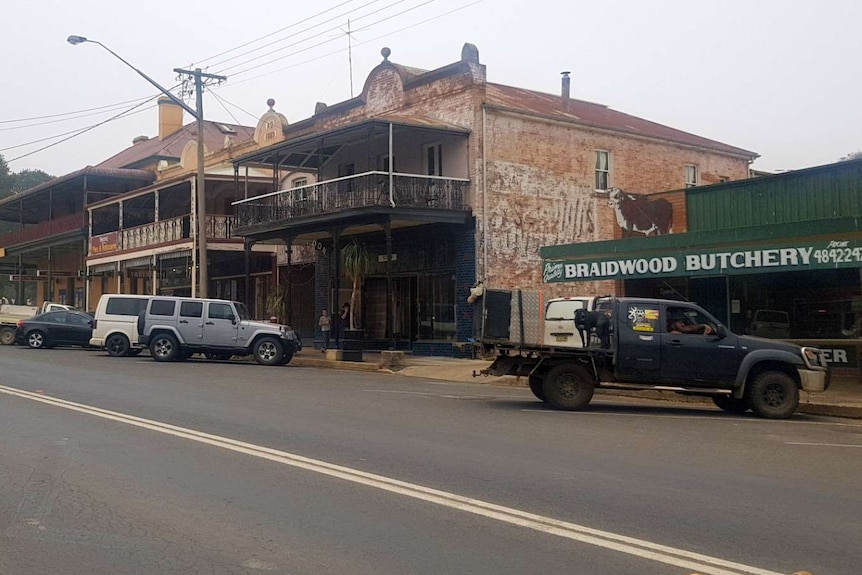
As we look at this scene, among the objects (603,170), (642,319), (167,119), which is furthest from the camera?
(167,119)

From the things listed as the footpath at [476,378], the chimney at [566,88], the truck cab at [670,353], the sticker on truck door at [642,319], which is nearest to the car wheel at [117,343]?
the footpath at [476,378]

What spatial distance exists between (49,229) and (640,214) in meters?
32.5

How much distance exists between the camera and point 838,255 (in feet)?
53.1

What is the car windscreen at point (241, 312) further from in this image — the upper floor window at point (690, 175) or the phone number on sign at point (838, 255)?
the upper floor window at point (690, 175)

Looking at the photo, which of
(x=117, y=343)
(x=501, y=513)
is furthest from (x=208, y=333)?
(x=501, y=513)

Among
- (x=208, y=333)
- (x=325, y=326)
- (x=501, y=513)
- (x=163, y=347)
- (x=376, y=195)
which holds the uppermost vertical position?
(x=376, y=195)

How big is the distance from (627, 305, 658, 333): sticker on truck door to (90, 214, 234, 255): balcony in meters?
21.2

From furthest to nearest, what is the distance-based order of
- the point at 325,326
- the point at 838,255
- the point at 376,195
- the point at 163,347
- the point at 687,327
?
1. the point at 325,326
2. the point at 376,195
3. the point at 163,347
4. the point at 838,255
5. the point at 687,327

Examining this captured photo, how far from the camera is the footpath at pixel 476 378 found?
14577 mm

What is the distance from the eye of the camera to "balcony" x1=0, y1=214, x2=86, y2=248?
42531 millimetres

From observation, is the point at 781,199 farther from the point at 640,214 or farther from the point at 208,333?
the point at 208,333


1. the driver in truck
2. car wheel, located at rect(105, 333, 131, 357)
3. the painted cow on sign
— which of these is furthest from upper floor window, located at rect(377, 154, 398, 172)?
the driver in truck

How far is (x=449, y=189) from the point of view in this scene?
82.4 ft

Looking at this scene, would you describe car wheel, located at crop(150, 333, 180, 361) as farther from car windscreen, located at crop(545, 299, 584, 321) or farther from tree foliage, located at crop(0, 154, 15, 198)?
tree foliage, located at crop(0, 154, 15, 198)
